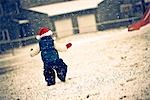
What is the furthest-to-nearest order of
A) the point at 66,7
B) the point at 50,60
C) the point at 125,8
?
the point at 66,7 < the point at 125,8 < the point at 50,60

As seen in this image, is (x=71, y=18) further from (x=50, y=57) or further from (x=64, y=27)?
(x=50, y=57)

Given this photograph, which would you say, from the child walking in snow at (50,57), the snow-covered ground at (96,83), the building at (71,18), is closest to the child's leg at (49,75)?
the child walking in snow at (50,57)

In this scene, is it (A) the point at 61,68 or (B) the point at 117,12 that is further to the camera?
(B) the point at 117,12

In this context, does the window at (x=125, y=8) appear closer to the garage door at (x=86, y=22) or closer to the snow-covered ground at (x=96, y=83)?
the garage door at (x=86, y=22)

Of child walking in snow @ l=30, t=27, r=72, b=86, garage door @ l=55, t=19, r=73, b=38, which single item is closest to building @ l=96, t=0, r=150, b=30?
garage door @ l=55, t=19, r=73, b=38

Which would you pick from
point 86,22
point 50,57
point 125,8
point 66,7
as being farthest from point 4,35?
point 50,57

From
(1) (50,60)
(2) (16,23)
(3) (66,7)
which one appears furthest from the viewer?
(3) (66,7)

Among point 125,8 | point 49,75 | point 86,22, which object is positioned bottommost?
point 86,22

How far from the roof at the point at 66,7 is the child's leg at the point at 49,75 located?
62.7 feet

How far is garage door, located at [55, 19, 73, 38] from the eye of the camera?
27.6m

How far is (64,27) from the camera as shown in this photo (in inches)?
1105

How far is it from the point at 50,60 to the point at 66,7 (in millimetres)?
20497

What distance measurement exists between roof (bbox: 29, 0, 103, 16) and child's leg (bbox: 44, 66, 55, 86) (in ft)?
62.7

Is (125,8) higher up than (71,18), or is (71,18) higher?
(125,8)
